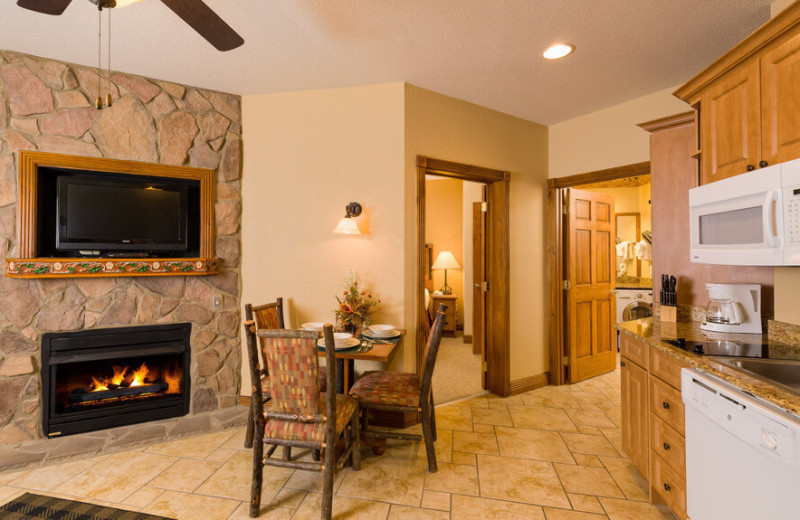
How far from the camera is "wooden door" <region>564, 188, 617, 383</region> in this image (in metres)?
3.87

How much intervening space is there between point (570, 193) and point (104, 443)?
4620 mm

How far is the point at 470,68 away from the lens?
275 centimetres

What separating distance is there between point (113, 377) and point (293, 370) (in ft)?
6.94

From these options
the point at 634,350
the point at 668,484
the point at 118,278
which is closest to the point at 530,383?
the point at 634,350

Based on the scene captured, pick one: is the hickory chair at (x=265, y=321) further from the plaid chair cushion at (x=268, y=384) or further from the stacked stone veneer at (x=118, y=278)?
the stacked stone veneer at (x=118, y=278)

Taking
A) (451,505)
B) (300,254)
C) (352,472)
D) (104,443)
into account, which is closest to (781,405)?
(451,505)

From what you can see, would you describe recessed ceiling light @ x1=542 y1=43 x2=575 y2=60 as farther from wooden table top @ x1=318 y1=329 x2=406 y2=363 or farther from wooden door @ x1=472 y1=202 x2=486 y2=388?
wooden table top @ x1=318 y1=329 x2=406 y2=363

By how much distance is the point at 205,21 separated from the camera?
1.61m

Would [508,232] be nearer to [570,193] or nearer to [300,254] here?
[570,193]

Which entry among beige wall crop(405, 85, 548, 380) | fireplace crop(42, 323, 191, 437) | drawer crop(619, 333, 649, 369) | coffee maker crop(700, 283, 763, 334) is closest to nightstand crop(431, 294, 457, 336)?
beige wall crop(405, 85, 548, 380)

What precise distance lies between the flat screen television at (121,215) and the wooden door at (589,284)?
3.74m

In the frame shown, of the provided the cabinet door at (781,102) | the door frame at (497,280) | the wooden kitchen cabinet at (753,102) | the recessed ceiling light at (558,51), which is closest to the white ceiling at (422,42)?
the recessed ceiling light at (558,51)

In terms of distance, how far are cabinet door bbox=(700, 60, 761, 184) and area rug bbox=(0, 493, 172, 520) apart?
11.5 ft

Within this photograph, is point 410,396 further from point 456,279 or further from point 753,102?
point 456,279
